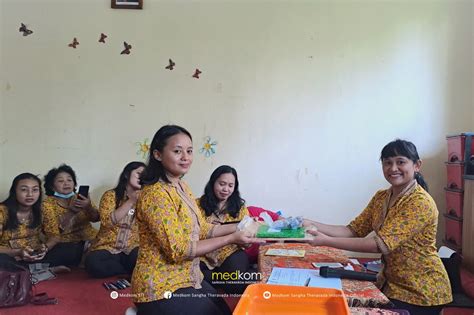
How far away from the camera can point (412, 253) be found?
5.05 feet

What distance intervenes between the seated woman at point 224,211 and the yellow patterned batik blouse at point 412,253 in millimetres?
1124

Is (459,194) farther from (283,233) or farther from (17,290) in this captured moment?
(17,290)

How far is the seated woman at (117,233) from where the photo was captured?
111 inches

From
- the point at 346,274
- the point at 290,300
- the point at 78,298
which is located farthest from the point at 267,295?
the point at 78,298

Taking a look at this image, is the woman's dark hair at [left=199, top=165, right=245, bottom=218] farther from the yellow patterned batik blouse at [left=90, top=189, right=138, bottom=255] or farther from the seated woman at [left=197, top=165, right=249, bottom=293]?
the yellow patterned batik blouse at [left=90, top=189, right=138, bottom=255]

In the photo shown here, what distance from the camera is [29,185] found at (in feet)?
9.45

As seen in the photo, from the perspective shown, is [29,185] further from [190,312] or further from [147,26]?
[190,312]

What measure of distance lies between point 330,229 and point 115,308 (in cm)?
148

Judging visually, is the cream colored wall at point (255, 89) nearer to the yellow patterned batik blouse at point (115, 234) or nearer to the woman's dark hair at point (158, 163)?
the yellow patterned batik blouse at point (115, 234)

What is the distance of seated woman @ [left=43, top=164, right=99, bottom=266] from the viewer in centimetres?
302

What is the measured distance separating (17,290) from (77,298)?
377mm

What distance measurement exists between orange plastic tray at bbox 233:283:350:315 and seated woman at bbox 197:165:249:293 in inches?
53.1

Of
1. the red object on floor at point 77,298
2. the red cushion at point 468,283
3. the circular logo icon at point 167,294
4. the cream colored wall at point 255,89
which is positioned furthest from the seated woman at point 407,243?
the cream colored wall at point 255,89

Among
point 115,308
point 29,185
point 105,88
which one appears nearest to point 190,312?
point 115,308
